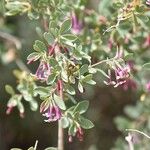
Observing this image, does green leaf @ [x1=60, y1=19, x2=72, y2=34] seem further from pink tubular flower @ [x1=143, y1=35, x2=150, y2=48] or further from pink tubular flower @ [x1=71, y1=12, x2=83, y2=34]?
pink tubular flower @ [x1=143, y1=35, x2=150, y2=48]

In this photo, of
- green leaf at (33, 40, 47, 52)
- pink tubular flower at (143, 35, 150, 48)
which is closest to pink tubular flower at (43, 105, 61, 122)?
green leaf at (33, 40, 47, 52)

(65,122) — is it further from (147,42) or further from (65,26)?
(147,42)

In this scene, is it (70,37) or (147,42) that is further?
(147,42)

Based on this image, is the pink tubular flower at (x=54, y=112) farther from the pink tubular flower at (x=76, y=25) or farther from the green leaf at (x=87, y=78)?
the pink tubular flower at (x=76, y=25)

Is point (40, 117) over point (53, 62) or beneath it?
beneath

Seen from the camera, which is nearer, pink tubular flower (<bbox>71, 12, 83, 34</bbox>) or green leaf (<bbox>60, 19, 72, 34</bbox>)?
green leaf (<bbox>60, 19, 72, 34</bbox>)

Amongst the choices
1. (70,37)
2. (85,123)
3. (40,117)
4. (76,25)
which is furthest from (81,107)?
(40,117)

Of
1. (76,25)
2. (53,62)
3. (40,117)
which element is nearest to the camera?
(53,62)

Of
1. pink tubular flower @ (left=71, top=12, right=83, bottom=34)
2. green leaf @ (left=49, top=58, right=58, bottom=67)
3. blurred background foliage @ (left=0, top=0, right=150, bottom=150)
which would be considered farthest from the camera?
blurred background foliage @ (left=0, top=0, right=150, bottom=150)

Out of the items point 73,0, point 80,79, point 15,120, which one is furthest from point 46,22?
point 15,120

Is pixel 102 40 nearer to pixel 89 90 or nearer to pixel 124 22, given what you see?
pixel 124 22

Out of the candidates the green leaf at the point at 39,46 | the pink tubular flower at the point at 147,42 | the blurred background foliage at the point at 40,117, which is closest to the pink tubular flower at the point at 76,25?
the pink tubular flower at the point at 147,42
